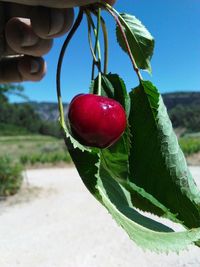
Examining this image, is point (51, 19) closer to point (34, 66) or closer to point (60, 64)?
point (60, 64)

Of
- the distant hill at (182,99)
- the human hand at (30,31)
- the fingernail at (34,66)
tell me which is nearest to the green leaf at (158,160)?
the human hand at (30,31)

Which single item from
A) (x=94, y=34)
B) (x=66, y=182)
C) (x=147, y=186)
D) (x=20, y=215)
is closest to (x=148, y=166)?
(x=147, y=186)

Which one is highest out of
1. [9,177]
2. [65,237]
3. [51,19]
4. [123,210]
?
[51,19]

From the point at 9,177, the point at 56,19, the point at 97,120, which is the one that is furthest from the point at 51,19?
the point at 9,177

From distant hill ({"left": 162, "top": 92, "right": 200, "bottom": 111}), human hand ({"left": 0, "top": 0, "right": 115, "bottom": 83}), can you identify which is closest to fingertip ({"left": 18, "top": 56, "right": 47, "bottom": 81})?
human hand ({"left": 0, "top": 0, "right": 115, "bottom": 83})

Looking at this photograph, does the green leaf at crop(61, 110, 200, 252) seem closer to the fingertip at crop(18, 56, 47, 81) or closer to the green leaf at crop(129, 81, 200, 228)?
A: the green leaf at crop(129, 81, 200, 228)

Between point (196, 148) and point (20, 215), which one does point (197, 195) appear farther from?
point (196, 148)

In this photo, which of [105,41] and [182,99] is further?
[182,99]
